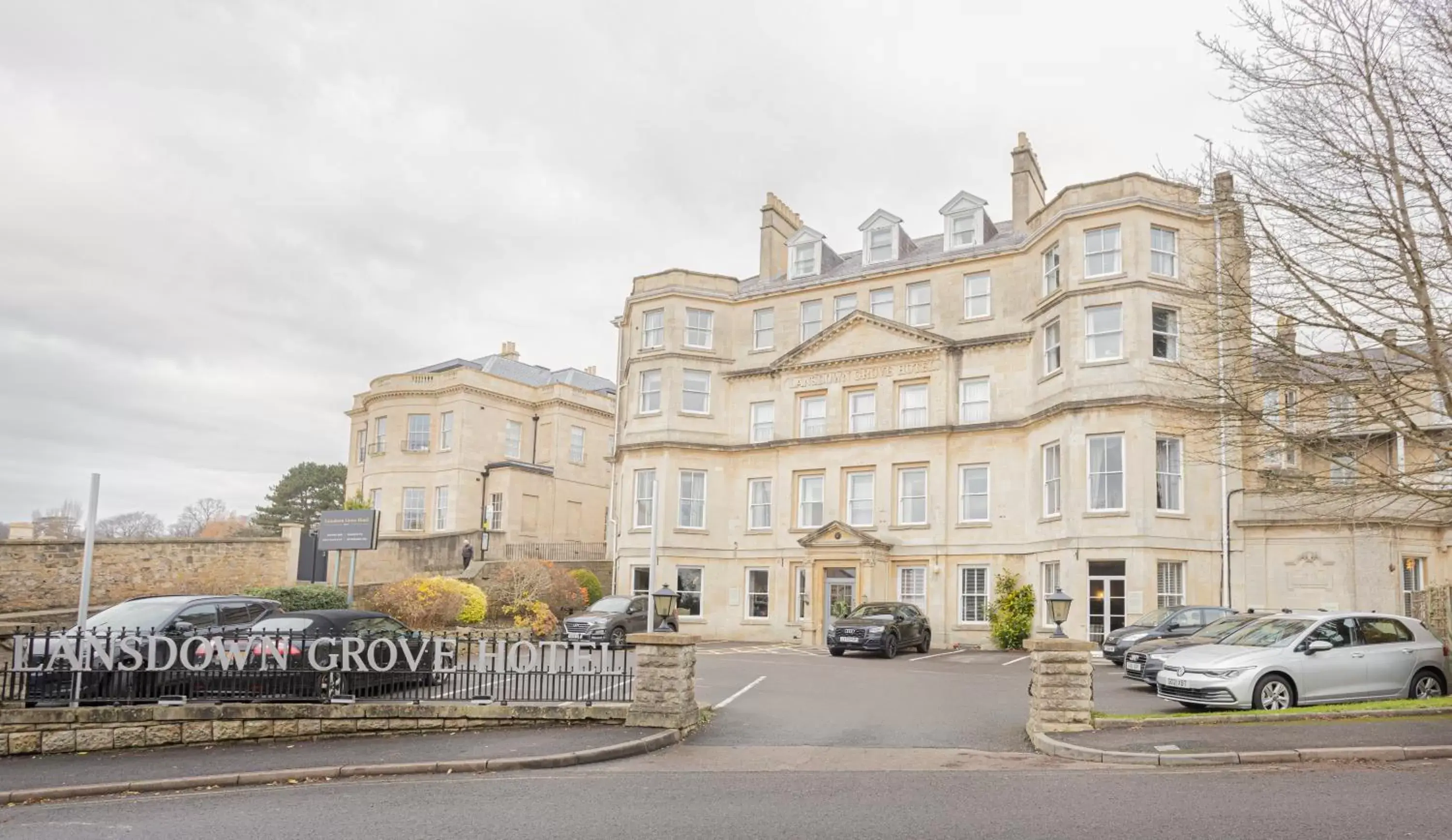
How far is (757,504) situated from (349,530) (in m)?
15.0

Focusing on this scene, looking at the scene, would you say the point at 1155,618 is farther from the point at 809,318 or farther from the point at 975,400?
the point at 809,318

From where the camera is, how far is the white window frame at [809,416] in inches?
1496

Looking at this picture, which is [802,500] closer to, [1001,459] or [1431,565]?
[1001,459]

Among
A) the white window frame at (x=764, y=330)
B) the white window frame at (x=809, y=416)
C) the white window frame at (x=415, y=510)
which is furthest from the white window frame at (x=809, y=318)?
the white window frame at (x=415, y=510)

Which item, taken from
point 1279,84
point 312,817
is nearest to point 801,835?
point 312,817

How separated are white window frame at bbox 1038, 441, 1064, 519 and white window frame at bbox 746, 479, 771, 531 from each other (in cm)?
1052

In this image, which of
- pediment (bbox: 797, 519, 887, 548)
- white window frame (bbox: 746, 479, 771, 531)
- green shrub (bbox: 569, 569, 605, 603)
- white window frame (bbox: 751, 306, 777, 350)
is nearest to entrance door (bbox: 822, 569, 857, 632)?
pediment (bbox: 797, 519, 887, 548)

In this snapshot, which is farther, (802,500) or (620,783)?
(802,500)

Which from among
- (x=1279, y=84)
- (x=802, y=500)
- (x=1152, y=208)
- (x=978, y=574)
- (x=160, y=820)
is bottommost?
(x=160, y=820)

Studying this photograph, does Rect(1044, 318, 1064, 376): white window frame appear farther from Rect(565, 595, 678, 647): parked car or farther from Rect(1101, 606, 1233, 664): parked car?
Rect(565, 595, 678, 647): parked car

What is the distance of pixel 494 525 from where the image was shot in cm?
4850

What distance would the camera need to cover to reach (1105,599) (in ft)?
95.5

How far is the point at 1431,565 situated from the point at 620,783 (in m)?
27.9

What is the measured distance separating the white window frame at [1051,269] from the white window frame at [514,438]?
1088 inches
